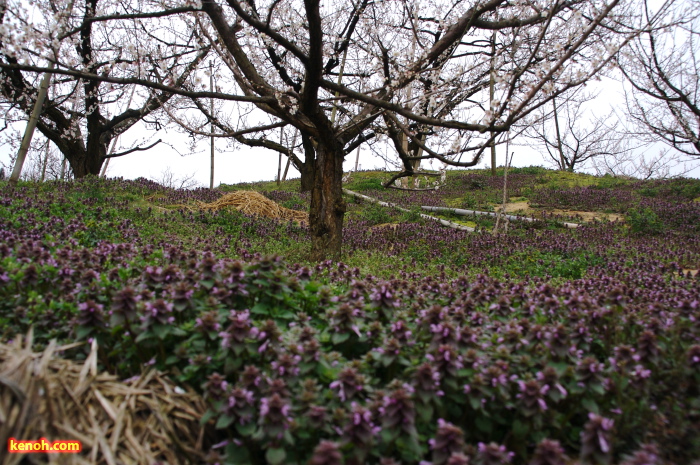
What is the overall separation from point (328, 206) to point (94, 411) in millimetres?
5615

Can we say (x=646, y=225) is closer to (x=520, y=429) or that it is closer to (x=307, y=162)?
(x=520, y=429)

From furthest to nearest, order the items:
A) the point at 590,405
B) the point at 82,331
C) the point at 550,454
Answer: the point at 82,331 → the point at 590,405 → the point at 550,454

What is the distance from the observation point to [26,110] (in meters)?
14.5

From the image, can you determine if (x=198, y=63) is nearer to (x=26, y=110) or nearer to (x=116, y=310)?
(x=26, y=110)

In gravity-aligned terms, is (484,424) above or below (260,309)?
below

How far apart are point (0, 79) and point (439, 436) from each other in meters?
16.8

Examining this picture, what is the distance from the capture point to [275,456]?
212cm

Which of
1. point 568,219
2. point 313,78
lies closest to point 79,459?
point 313,78

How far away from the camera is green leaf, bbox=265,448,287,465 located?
2.10 meters

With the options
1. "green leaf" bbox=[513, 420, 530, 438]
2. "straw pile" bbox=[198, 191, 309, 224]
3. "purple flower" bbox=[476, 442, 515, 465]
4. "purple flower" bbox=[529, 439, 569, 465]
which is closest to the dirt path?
"straw pile" bbox=[198, 191, 309, 224]

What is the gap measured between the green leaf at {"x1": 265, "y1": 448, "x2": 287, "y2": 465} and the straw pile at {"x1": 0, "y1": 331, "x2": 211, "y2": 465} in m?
0.52

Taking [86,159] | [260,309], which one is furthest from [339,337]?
[86,159]

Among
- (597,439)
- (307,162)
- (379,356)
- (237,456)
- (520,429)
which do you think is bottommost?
(237,456)

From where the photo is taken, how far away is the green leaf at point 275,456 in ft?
6.90
